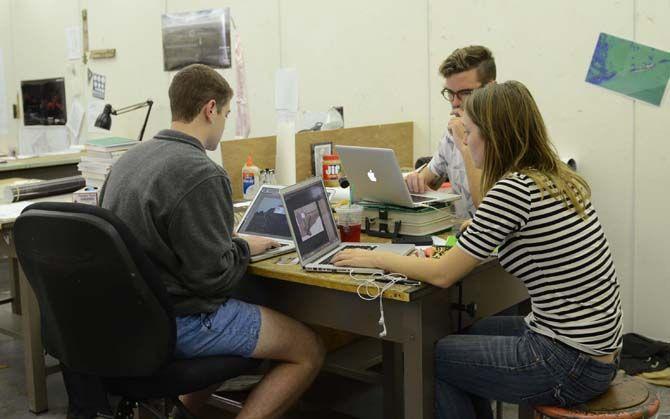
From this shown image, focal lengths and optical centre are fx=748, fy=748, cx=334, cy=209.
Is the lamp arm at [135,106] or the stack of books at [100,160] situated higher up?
the lamp arm at [135,106]

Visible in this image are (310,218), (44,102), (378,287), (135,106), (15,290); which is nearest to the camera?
(378,287)

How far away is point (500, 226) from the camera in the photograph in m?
1.77

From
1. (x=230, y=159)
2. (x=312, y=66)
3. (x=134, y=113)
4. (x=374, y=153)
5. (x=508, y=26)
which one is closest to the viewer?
(x=374, y=153)

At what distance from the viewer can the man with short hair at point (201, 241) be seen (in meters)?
1.92

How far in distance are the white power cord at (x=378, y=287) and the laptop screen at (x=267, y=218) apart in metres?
0.51

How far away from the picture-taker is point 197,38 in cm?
480

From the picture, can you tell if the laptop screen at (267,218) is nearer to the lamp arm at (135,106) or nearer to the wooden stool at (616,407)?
the wooden stool at (616,407)

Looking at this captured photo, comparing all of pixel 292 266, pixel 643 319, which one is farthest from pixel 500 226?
pixel 643 319

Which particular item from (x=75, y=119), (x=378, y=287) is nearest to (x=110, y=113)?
(x=75, y=119)

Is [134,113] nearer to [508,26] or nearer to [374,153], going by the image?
[508,26]

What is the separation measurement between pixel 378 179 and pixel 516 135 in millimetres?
636

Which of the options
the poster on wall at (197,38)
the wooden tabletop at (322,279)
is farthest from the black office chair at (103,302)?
the poster on wall at (197,38)

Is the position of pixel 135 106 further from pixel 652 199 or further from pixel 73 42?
pixel 652 199

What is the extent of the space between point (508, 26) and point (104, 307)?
2.41 meters
